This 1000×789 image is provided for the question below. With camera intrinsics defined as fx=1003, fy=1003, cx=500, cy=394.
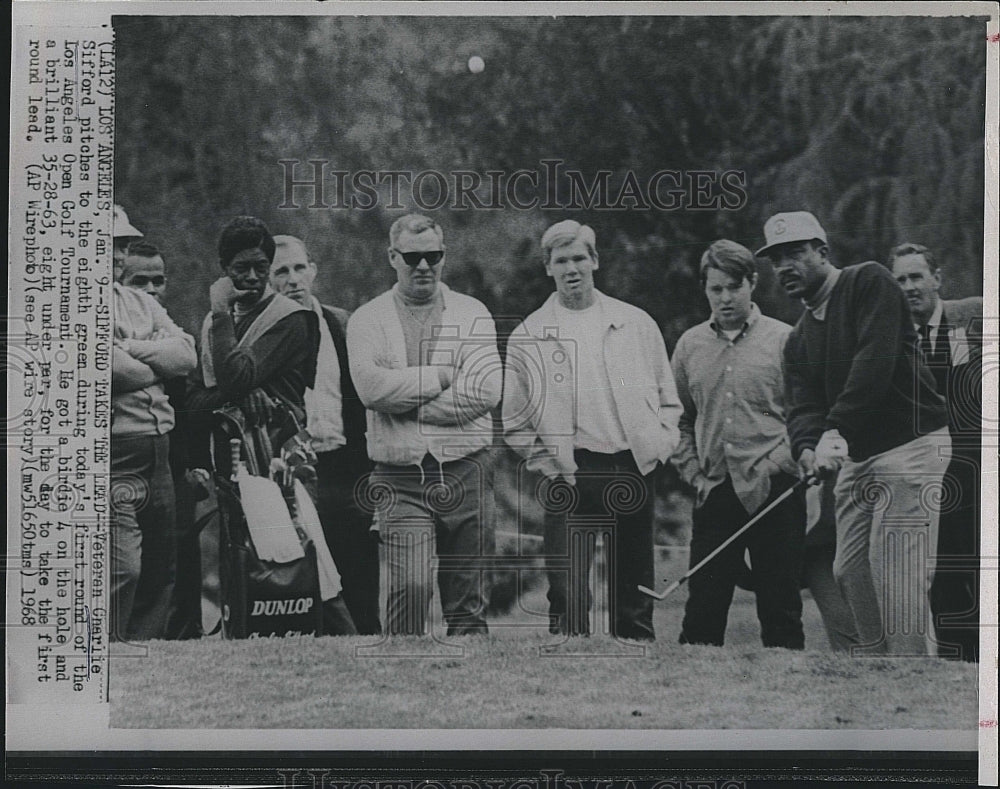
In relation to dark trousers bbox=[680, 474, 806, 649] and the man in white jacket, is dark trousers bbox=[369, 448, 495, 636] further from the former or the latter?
dark trousers bbox=[680, 474, 806, 649]

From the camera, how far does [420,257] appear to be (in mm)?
2998

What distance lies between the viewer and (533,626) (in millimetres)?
2980

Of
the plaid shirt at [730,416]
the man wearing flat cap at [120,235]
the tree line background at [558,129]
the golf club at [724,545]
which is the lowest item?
the golf club at [724,545]

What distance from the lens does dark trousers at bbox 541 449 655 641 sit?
2.98 m

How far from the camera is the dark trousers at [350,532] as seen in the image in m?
2.98

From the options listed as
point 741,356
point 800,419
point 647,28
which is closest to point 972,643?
point 800,419

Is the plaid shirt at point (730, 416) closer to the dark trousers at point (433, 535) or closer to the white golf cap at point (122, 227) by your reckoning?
the dark trousers at point (433, 535)

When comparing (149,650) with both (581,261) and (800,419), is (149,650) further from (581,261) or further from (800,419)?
(800,419)

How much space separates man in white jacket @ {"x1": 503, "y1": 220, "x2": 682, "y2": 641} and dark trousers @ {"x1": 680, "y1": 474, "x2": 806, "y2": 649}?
0.15 metres

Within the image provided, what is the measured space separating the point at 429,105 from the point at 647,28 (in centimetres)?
69

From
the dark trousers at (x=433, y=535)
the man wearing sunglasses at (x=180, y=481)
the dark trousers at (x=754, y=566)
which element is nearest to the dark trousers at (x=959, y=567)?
the dark trousers at (x=754, y=566)

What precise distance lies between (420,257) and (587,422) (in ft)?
2.30

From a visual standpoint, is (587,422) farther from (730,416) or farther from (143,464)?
(143,464)

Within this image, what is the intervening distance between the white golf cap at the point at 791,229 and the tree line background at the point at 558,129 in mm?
31
